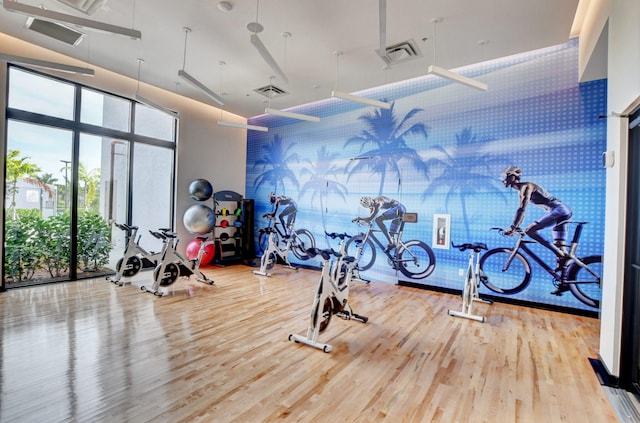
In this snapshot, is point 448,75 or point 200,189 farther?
point 200,189

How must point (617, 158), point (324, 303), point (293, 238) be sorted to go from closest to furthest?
point (617, 158), point (324, 303), point (293, 238)

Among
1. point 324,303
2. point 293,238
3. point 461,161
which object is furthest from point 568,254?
point 293,238

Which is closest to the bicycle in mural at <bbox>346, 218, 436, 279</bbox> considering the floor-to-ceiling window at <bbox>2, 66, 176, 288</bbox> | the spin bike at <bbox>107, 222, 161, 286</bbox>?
the spin bike at <bbox>107, 222, 161, 286</bbox>

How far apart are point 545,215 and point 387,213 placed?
2647mm

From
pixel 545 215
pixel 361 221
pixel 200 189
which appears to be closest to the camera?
pixel 545 215

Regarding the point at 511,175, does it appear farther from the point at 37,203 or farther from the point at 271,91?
the point at 37,203

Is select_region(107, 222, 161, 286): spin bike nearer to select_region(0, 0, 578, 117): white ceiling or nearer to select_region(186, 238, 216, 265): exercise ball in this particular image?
select_region(186, 238, 216, 265): exercise ball

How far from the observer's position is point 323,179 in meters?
7.32

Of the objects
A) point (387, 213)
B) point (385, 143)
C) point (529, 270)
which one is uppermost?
point (385, 143)

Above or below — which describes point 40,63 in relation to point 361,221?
above

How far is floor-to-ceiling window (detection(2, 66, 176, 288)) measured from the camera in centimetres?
505

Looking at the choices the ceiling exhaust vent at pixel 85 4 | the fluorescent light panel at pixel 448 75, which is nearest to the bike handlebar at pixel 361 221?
the fluorescent light panel at pixel 448 75

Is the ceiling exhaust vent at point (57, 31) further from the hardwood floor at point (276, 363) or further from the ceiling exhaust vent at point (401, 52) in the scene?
the ceiling exhaust vent at point (401, 52)

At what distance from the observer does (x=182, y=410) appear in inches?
86.4
